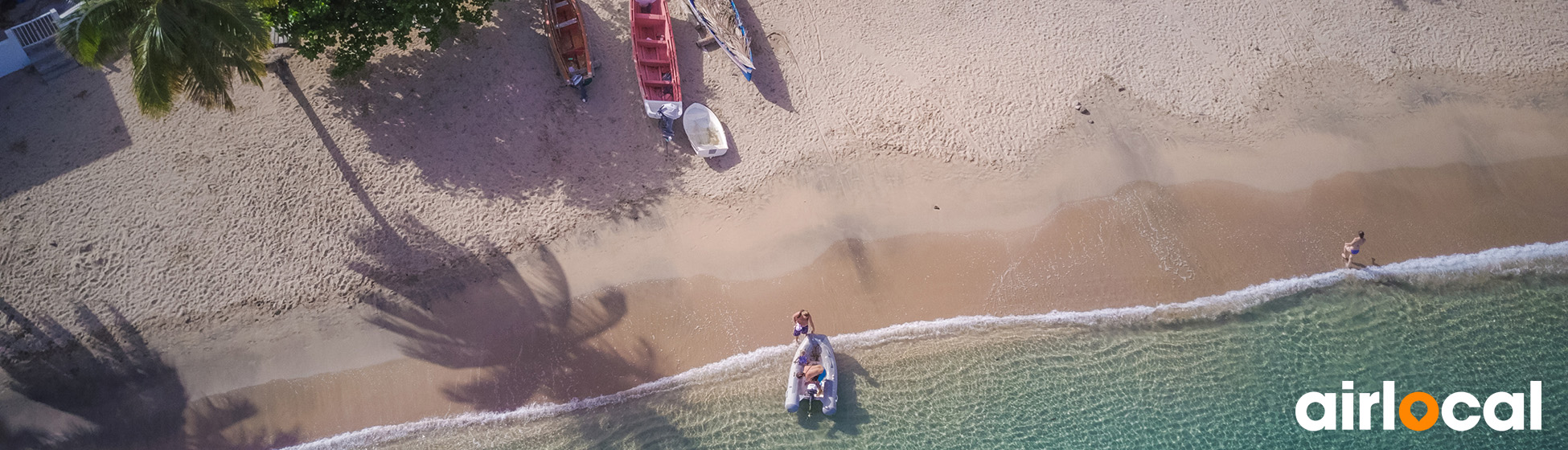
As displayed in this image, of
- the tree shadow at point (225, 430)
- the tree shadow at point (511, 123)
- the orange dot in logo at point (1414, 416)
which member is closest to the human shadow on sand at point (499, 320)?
the tree shadow at point (511, 123)

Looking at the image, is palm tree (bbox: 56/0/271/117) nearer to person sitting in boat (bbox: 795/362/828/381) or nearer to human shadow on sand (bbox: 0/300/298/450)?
human shadow on sand (bbox: 0/300/298/450)

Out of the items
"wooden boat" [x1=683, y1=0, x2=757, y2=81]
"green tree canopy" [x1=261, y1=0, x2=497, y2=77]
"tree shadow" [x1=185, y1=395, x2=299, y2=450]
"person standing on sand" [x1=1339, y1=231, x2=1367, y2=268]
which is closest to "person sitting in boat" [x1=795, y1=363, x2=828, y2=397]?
"wooden boat" [x1=683, y1=0, x2=757, y2=81]

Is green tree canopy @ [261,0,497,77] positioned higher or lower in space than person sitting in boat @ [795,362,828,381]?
higher

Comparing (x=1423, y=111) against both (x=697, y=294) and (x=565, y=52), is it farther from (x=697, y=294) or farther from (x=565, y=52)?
(x=565, y=52)

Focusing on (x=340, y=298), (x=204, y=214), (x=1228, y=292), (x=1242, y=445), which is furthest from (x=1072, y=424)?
(x=204, y=214)

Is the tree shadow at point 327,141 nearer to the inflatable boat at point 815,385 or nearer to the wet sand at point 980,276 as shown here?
the wet sand at point 980,276

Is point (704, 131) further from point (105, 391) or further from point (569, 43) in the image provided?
point (105, 391)
